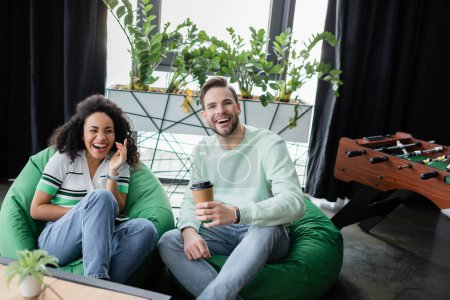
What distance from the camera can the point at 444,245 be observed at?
2.88 m

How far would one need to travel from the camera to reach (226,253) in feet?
6.49

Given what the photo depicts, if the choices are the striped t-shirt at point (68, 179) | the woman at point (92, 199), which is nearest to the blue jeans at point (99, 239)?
the woman at point (92, 199)

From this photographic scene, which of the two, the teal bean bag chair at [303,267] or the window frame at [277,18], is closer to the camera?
the teal bean bag chair at [303,267]

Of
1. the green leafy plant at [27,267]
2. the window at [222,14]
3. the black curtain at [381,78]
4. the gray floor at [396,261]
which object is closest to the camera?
the green leafy plant at [27,267]

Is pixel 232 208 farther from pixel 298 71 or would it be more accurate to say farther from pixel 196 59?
pixel 298 71

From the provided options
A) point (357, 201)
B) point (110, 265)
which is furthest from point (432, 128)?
point (110, 265)

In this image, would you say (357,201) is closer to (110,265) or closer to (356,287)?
(356,287)

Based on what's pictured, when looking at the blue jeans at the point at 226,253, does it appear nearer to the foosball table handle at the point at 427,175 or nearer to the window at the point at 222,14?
the foosball table handle at the point at 427,175

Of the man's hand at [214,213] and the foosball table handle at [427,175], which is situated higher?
the foosball table handle at [427,175]

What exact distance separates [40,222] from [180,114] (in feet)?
3.88

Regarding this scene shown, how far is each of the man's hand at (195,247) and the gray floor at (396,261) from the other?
0.40m

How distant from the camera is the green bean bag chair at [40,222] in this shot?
6.13 feet

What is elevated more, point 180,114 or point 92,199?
point 180,114

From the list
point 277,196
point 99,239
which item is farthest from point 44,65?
point 277,196
